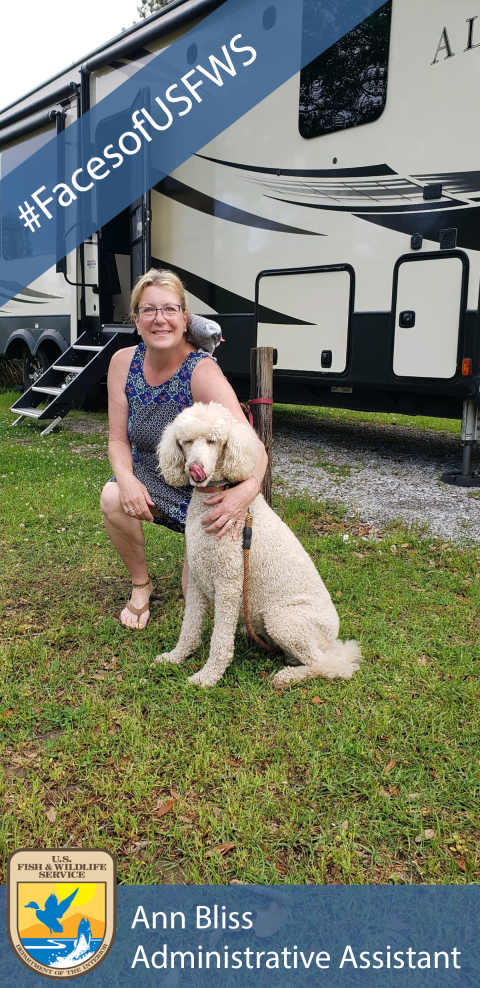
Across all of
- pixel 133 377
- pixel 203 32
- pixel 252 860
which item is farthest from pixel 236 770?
pixel 203 32

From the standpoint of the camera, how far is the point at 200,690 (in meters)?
2.63

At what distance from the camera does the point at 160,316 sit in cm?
282

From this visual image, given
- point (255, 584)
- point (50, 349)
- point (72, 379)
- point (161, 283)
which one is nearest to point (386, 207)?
point (161, 283)

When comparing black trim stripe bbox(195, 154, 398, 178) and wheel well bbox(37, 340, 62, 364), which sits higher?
black trim stripe bbox(195, 154, 398, 178)

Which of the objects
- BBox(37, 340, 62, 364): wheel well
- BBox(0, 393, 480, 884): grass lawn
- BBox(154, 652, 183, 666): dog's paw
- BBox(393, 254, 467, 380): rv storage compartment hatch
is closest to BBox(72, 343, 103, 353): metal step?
BBox(37, 340, 62, 364): wheel well

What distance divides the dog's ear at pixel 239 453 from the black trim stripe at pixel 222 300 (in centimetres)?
402

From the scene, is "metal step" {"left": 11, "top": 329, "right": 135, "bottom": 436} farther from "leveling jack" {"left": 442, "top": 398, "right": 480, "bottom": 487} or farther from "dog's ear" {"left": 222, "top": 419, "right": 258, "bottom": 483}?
"dog's ear" {"left": 222, "top": 419, "right": 258, "bottom": 483}

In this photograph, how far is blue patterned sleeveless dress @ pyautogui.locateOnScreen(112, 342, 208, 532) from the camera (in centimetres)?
301

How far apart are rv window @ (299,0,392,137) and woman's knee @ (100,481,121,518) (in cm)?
421

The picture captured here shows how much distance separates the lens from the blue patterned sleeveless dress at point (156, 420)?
9.89 ft

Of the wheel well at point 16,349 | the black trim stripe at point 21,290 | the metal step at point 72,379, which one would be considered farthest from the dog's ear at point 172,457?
the wheel well at point 16,349

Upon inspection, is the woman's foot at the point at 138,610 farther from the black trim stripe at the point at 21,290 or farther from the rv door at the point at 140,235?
the black trim stripe at the point at 21,290

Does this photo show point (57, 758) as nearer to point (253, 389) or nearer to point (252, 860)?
point (252, 860)

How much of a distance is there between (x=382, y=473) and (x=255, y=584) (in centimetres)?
392
